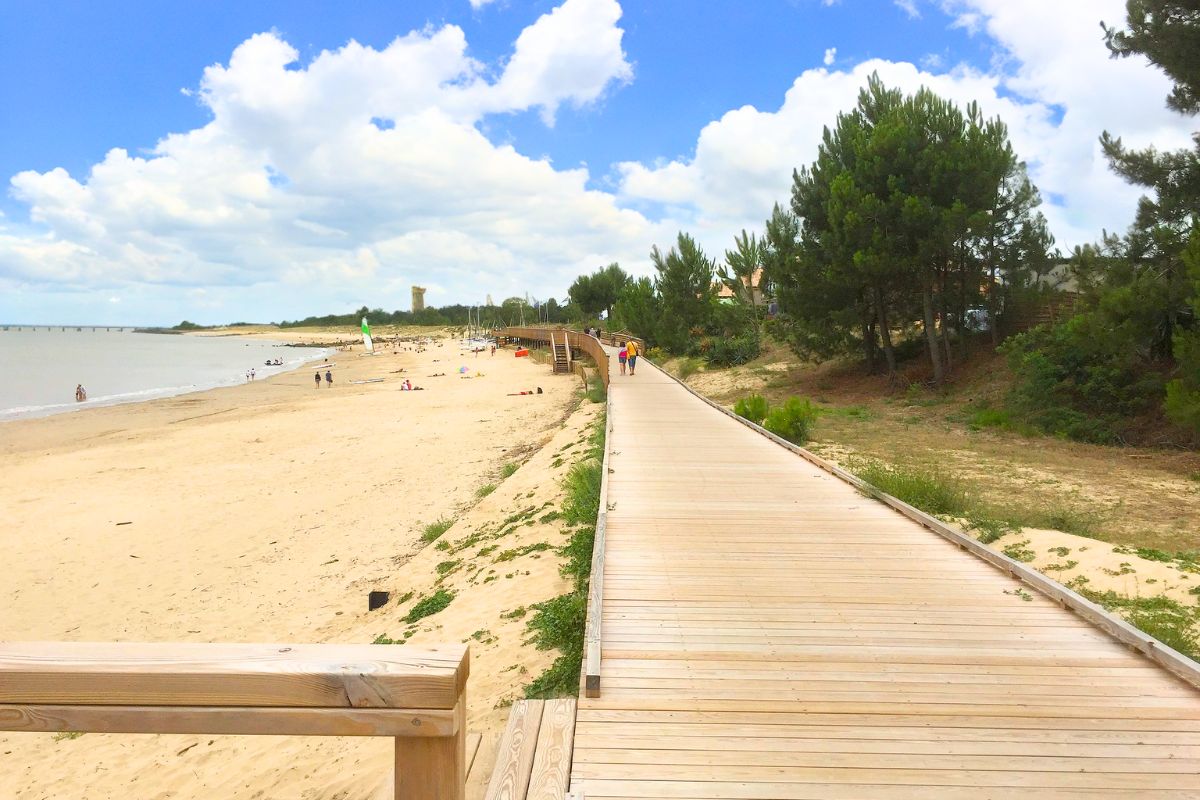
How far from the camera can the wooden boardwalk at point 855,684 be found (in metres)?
2.89

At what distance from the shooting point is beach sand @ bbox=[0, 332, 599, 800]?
4.95 m

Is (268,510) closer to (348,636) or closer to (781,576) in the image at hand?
(348,636)

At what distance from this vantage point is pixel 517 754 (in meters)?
3.07

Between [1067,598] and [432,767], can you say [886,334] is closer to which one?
[1067,598]

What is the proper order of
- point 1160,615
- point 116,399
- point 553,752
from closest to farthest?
point 553,752
point 1160,615
point 116,399

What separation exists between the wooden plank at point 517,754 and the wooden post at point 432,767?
4.70 ft

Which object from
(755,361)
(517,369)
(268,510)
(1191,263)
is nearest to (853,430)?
(1191,263)

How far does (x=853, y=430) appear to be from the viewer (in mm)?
14867

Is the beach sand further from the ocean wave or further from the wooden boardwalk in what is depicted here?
the ocean wave

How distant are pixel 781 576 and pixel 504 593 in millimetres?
2541

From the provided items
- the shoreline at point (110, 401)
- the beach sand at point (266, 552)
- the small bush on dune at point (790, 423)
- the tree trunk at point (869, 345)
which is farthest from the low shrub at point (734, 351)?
the shoreline at point (110, 401)

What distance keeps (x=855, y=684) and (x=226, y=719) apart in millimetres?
3063

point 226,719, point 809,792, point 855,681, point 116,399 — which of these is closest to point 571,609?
point 855,681

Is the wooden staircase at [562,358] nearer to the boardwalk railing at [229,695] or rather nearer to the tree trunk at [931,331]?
the tree trunk at [931,331]
